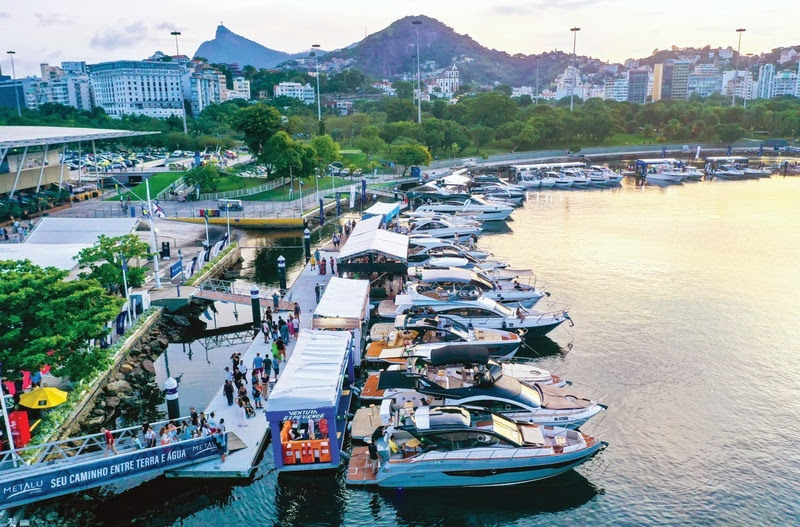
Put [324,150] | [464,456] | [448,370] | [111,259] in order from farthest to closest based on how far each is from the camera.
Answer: [324,150], [111,259], [448,370], [464,456]

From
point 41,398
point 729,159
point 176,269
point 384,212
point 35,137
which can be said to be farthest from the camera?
point 729,159

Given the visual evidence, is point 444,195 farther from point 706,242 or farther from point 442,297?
point 442,297

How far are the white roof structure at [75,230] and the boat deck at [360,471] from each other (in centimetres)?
2803

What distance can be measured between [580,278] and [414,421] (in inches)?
1008

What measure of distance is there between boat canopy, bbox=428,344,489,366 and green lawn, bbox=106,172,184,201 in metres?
54.8

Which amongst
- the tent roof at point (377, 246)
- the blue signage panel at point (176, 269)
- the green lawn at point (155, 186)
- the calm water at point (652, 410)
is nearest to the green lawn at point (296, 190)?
the green lawn at point (155, 186)

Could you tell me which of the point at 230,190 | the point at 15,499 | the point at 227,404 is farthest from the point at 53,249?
the point at 230,190

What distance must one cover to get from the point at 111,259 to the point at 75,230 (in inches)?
456

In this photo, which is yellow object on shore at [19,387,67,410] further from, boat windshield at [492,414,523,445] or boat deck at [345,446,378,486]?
boat windshield at [492,414,523,445]

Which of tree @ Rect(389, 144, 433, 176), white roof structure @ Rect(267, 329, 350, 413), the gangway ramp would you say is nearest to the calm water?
the gangway ramp

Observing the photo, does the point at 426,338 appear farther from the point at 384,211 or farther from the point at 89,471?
the point at 384,211

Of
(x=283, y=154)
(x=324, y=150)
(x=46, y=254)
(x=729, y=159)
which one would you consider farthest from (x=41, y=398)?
(x=729, y=159)

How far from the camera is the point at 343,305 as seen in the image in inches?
1167

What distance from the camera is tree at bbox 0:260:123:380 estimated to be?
21.3m
